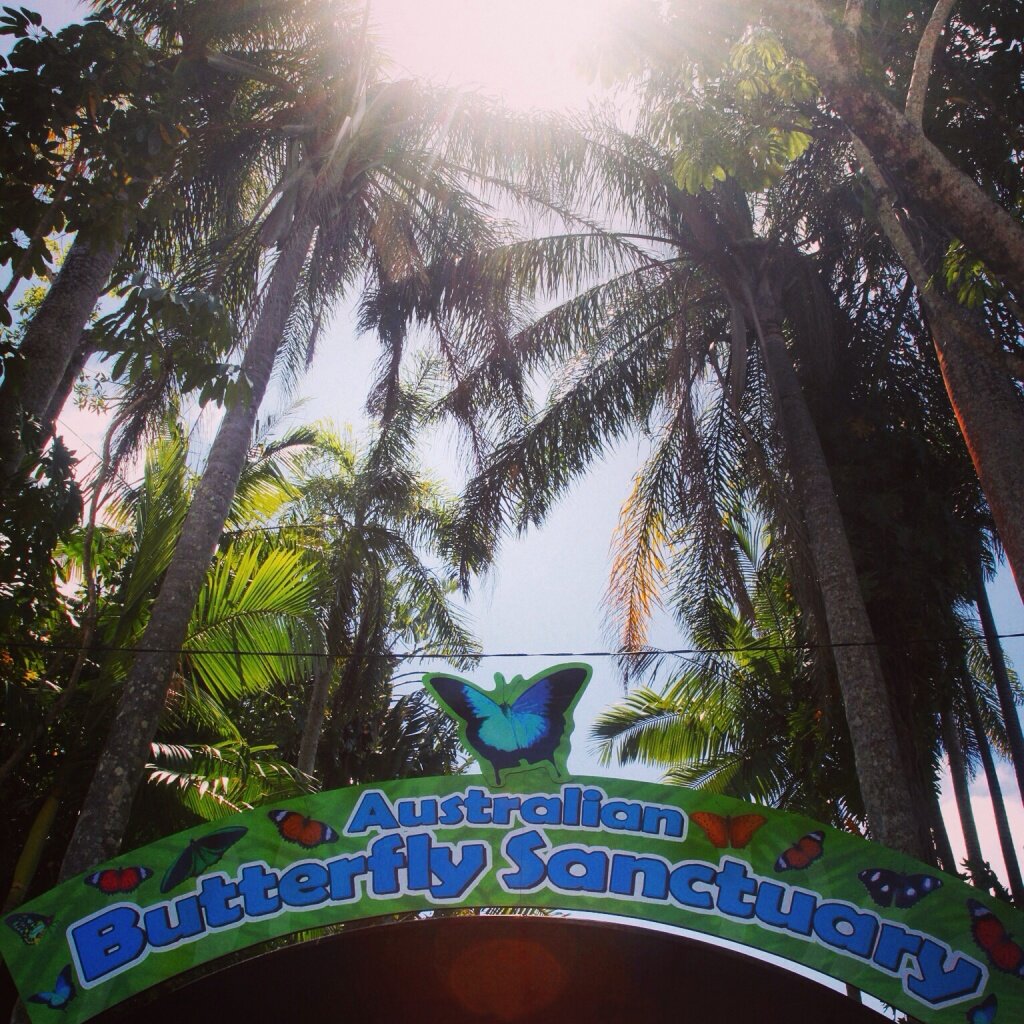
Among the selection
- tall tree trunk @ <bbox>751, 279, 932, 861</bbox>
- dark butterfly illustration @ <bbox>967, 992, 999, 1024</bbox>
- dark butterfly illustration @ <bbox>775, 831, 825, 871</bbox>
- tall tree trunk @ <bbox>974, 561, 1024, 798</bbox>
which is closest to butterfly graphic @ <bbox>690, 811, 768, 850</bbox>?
dark butterfly illustration @ <bbox>775, 831, 825, 871</bbox>

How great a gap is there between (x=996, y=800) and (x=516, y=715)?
Answer: 47.0ft

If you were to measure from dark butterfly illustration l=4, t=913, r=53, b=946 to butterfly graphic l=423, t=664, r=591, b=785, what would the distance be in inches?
109

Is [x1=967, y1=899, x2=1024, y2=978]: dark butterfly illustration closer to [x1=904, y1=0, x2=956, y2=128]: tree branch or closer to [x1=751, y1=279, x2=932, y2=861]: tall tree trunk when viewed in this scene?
[x1=751, y1=279, x2=932, y2=861]: tall tree trunk

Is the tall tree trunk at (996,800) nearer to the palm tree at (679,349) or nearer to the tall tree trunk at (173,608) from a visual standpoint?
the palm tree at (679,349)

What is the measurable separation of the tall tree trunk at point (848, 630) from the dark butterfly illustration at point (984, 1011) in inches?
126

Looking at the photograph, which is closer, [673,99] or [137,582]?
[673,99]

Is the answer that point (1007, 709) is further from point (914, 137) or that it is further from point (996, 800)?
point (914, 137)

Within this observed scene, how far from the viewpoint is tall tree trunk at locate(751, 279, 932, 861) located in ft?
30.9

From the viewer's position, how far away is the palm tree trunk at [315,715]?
14.4 metres

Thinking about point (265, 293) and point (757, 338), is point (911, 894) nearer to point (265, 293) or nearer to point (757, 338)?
point (757, 338)

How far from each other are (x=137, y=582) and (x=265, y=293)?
3873 mm

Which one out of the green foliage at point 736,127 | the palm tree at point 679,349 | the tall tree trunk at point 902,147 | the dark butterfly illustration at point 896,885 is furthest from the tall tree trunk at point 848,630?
the tall tree trunk at point 902,147

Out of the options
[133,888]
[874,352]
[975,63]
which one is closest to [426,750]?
[874,352]

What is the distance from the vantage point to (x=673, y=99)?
8.41 m
